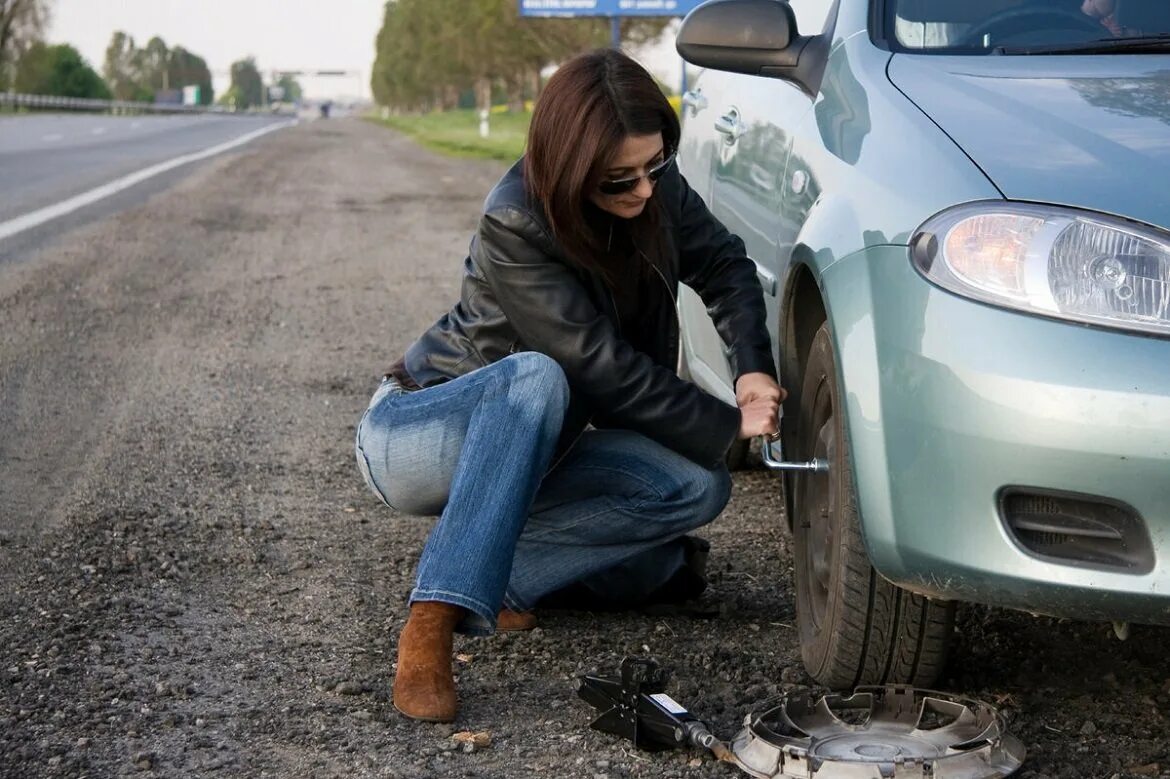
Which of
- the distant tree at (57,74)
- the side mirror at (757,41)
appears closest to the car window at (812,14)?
the side mirror at (757,41)

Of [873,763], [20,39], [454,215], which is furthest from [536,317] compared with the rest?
[20,39]

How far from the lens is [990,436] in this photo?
2.22 meters

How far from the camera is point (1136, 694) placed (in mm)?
2846

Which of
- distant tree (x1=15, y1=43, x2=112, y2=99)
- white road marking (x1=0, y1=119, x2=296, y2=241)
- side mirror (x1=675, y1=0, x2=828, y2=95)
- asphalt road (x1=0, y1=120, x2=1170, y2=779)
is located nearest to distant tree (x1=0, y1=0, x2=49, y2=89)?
distant tree (x1=15, y1=43, x2=112, y2=99)

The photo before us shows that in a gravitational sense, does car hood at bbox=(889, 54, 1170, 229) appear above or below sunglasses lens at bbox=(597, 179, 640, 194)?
above

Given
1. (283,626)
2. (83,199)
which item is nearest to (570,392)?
(283,626)

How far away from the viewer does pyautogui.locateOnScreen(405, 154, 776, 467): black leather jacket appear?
2.90 metres

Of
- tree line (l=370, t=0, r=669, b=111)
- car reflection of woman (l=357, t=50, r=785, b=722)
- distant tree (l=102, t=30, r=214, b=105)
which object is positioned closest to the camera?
car reflection of woman (l=357, t=50, r=785, b=722)

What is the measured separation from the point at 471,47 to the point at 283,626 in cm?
6734

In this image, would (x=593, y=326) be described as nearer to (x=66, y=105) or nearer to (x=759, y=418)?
(x=759, y=418)

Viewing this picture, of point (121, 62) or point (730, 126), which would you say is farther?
point (121, 62)

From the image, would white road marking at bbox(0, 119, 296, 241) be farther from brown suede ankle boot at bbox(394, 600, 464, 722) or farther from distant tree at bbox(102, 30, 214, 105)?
distant tree at bbox(102, 30, 214, 105)

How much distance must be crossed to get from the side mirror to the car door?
0.08m

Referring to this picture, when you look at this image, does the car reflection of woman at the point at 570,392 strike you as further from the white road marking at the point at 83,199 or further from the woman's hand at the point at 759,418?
the white road marking at the point at 83,199
